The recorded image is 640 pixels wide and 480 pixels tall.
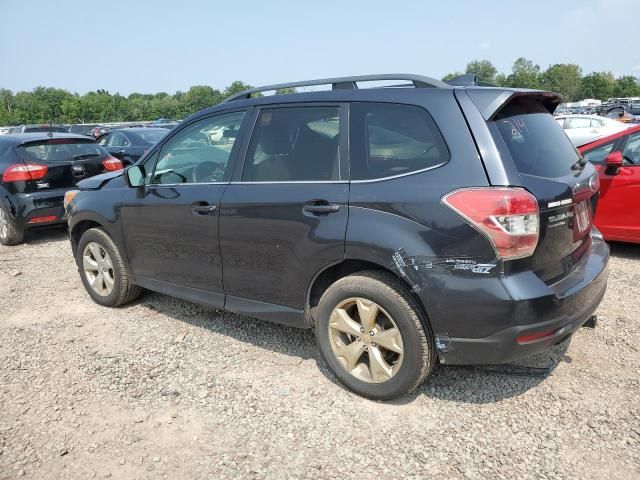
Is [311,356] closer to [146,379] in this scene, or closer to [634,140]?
[146,379]

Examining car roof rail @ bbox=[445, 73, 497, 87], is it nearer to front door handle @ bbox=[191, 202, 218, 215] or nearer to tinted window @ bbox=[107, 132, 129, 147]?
front door handle @ bbox=[191, 202, 218, 215]

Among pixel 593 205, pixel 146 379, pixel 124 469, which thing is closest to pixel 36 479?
pixel 124 469

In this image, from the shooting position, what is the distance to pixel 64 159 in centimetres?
752

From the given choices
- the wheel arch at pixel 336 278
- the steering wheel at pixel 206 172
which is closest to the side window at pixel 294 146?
the steering wheel at pixel 206 172

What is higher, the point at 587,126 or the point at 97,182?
the point at 97,182

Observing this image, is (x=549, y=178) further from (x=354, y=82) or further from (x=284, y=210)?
(x=284, y=210)

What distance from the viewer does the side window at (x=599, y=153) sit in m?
5.82

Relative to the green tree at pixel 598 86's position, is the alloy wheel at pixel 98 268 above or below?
below

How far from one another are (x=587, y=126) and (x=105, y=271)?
14511 mm

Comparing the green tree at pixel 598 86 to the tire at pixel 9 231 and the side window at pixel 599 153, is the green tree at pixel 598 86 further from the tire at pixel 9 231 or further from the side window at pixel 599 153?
the tire at pixel 9 231

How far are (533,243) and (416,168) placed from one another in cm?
71

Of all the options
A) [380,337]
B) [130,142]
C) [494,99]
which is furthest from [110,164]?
[494,99]

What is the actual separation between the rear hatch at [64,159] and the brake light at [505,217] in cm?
661

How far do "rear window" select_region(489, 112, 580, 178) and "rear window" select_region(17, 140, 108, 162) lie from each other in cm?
681
